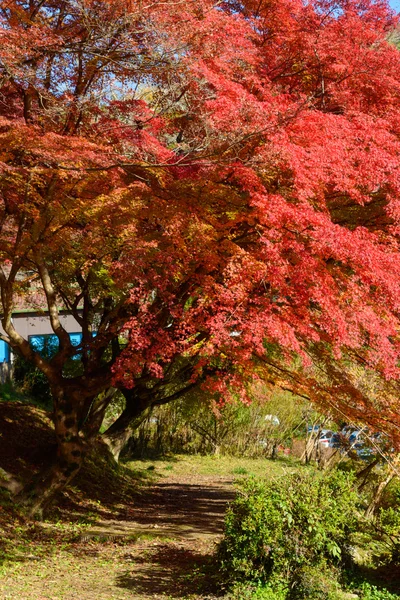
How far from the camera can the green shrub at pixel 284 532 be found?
19.6 feet

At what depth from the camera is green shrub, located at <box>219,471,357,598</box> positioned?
5.97 meters

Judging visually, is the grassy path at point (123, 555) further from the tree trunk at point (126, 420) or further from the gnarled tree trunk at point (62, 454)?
the tree trunk at point (126, 420)

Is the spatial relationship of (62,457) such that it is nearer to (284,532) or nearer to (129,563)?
(129,563)

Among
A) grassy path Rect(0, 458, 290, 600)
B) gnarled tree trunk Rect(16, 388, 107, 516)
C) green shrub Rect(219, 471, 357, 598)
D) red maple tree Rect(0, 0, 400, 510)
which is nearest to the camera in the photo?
green shrub Rect(219, 471, 357, 598)

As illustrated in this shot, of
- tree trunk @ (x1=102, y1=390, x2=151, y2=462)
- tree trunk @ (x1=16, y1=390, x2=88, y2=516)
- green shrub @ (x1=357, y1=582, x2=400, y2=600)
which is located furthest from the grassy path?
green shrub @ (x1=357, y1=582, x2=400, y2=600)

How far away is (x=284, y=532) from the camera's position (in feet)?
20.0

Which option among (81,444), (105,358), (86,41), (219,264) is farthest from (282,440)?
(86,41)

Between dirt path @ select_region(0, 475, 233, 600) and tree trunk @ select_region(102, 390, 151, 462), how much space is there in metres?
1.96

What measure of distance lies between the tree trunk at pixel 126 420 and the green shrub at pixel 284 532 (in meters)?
6.16

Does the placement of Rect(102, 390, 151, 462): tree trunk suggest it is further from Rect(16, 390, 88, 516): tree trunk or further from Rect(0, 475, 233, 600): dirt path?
Rect(16, 390, 88, 516): tree trunk

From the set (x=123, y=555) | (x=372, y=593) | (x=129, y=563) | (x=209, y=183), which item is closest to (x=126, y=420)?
(x=123, y=555)

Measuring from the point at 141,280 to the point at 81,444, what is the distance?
3293 mm

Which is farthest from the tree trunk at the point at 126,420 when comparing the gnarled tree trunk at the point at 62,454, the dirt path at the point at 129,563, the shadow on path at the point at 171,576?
the shadow on path at the point at 171,576

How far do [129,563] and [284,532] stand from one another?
8.52 feet
